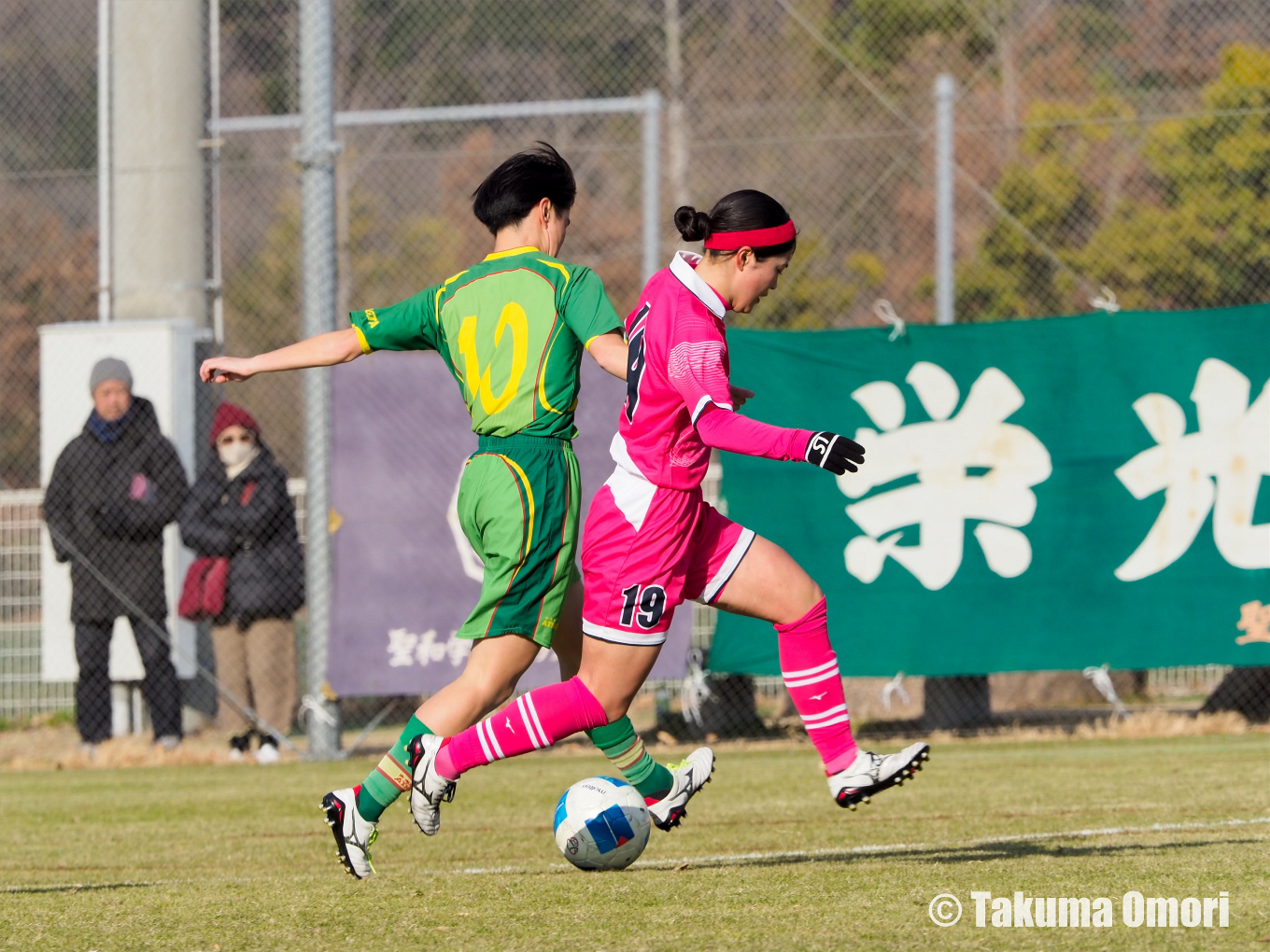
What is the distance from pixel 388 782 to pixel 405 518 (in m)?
4.97

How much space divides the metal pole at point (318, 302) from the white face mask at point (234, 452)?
53 centimetres

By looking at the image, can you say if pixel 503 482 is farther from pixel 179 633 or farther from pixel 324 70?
pixel 179 633

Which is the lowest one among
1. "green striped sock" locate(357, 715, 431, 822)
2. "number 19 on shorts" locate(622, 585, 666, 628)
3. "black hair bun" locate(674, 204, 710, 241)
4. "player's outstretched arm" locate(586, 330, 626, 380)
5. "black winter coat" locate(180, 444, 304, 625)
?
"black winter coat" locate(180, 444, 304, 625)

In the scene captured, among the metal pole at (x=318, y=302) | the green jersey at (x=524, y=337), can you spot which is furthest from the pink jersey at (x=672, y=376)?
the metal pole at (x=318, y=302)

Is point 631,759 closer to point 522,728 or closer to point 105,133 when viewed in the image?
point 522,728

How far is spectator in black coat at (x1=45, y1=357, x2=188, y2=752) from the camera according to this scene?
993cm

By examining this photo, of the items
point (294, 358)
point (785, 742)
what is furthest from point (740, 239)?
point (785, 742)

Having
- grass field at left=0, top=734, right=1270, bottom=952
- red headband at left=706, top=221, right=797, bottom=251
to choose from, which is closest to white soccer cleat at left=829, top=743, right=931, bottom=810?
grass field at left=0, top=734, right=1270, bottom=952

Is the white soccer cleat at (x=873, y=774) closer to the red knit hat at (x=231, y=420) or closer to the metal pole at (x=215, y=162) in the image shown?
the red knit hat at (x=231, y=420)

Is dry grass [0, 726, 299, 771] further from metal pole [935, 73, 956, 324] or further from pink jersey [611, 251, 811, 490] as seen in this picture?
pink jersey [611, 251, 811, 490]

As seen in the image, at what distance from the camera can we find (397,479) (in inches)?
376

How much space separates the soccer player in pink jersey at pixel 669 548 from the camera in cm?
456

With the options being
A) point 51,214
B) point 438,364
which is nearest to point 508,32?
point 51,214

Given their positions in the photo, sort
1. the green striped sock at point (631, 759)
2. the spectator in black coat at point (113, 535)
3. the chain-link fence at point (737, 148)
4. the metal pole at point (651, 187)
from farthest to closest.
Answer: the chain-link fence at point (737, 148)
the metal pole at point (651, 187)
the spectator in black coat at point (113, 535)
the green striped sock at point (631, 759)
